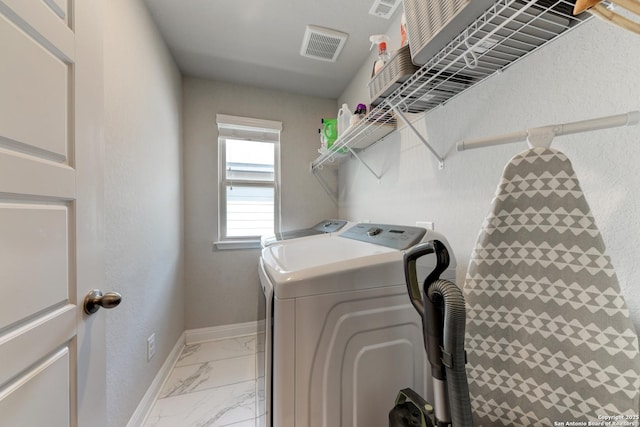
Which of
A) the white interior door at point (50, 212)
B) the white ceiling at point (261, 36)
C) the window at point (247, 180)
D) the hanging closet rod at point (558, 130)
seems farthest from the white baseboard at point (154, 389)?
the white ceiling at point (261, 36)

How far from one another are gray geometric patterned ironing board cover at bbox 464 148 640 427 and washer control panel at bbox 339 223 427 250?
31cm

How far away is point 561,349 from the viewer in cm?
56

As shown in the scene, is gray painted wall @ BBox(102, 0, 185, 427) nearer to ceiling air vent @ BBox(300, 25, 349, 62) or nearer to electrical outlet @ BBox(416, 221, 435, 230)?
ceiling air vent @ BBox(300, 25, 349, 62)

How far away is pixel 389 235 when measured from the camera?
111 centimetres

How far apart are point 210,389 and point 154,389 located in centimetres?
36

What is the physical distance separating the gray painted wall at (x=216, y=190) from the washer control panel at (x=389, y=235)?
133 cm

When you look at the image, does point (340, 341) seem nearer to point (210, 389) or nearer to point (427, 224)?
point (427, 224)

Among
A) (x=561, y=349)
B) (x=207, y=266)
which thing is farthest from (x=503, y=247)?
(x=207, y=266)

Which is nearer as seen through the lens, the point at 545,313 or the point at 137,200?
the point at 545,313

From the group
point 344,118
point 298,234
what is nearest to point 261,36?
point 344,118

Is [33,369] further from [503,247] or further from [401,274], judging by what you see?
[503,247]

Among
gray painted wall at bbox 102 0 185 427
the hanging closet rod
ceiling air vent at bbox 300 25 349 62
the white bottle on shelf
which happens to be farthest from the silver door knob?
ceiling air vent at bbox 300 25 349 62

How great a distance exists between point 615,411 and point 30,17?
5.19ft

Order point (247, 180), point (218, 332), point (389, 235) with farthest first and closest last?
point (247, 180) < point (218, 332) < point (389, 235)
